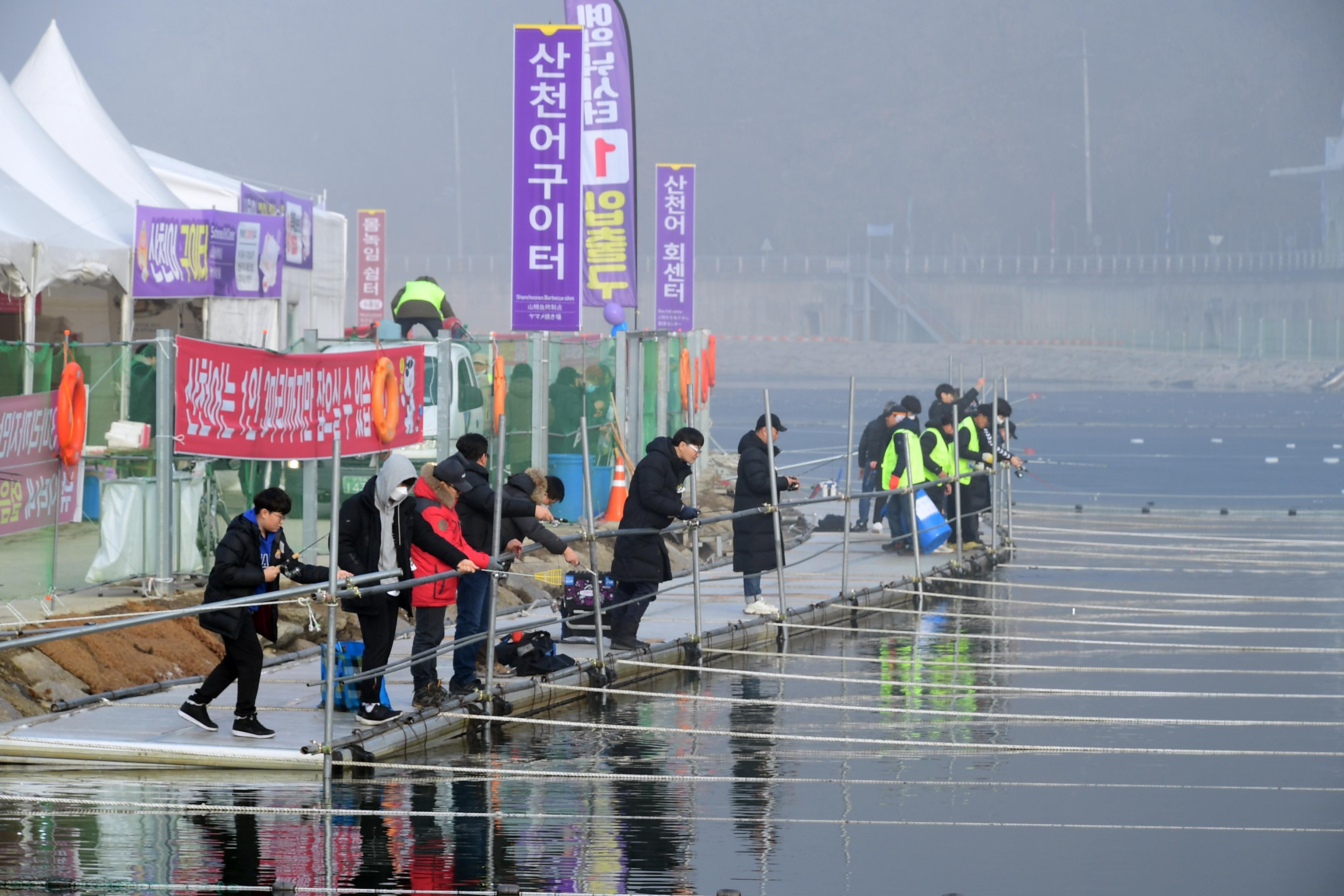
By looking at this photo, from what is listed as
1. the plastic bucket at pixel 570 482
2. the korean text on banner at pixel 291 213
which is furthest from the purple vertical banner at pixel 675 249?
the plastic bucket at pixel 570 482

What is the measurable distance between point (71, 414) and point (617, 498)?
10.1 m

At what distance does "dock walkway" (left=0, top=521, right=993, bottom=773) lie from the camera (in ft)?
30.8

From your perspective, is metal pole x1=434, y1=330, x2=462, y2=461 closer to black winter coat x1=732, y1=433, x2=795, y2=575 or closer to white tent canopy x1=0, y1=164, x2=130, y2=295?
black winter coat x1=732, y1=433, x2=795, y2=575

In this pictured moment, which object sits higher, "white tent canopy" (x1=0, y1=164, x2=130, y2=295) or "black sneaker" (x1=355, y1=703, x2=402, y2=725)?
"white tent canopy" (x1=0, y1=164, x2=130, y2=295)

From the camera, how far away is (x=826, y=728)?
11.2m

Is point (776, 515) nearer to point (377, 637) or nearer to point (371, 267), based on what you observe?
point (377, 637)

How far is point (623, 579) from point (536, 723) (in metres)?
2.28

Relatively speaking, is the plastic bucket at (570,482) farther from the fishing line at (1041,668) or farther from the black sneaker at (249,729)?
the black sneaker at (249,729)

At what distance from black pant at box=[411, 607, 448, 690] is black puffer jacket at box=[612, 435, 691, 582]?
259 cm

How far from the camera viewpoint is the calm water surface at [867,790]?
7.61 metres

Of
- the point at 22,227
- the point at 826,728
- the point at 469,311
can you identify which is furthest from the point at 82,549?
the point at 469,311

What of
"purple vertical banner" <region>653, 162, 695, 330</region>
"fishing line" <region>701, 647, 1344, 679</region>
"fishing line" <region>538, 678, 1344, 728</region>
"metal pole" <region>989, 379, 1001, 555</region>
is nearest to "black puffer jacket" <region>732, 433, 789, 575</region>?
"fishing line" <region>701, 647, 1344, 679</region>

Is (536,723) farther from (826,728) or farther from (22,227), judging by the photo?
(22,227)

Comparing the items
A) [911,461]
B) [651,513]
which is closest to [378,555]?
[651,513]
